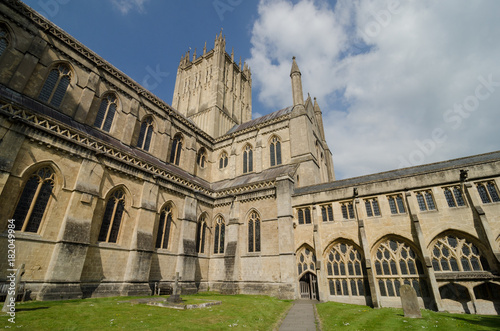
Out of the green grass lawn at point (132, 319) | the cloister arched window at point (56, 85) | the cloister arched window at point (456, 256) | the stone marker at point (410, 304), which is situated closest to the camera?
the green grass lawn at point (132, 319)

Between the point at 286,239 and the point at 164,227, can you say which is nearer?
the point at 286,239

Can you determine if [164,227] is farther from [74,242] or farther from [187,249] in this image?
[74,242]

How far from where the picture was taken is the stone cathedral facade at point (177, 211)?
12312 millimetres

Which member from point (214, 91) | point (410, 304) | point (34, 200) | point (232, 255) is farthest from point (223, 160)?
point (410, 304)

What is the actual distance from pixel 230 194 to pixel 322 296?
11.2 metres

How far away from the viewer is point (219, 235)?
21906mm

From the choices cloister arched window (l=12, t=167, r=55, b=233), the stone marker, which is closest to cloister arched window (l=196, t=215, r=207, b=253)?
cloister arched window (l=12, t=167, r=55, b=233)

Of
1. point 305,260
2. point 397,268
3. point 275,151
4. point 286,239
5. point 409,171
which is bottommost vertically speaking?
point 397,268

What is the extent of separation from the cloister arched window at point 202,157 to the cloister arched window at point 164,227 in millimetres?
9215

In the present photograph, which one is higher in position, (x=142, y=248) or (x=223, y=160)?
(x=223, y=160)

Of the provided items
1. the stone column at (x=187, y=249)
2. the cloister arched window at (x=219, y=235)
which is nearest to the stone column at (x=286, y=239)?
the cloister arched window at (x=219, y=235)

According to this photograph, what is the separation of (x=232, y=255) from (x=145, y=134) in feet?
44.0

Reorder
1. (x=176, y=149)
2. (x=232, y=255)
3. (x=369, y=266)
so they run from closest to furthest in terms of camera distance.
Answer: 1. (x=369, y=266)
2. (x=232, y=255)
3. (x=176, y=149)

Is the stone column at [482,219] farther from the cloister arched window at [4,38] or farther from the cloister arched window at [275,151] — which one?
the cloister arched window at [4,38]
